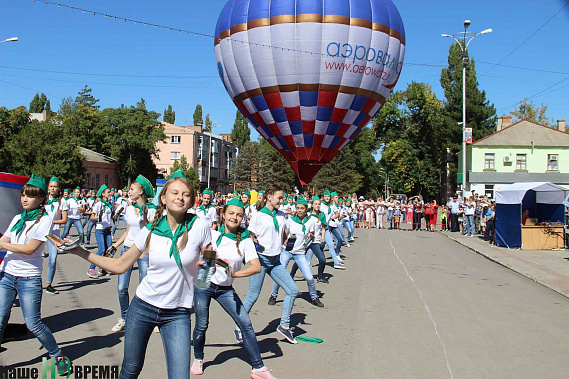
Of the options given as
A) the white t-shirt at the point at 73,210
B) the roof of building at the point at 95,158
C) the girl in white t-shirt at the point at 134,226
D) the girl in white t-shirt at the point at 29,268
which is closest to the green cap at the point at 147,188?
the girl in white t-shirt at the point at 134,226

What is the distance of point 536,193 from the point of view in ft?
71.3

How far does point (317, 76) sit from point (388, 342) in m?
15.3

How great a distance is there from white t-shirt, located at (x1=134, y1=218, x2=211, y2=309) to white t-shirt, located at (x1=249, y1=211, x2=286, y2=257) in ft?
9.96

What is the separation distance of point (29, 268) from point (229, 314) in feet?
6.30

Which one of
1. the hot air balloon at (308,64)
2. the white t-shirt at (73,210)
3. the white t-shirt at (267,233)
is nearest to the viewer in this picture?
the white t-shirt at (267,233)

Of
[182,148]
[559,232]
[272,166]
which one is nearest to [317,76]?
[559,232]

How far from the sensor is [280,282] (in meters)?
6.94

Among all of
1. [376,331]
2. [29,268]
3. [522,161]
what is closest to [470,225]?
[376,331]

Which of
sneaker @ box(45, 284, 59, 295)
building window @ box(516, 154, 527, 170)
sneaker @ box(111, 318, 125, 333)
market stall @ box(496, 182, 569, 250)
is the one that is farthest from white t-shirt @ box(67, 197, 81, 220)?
building window @ box(516, 154, 527, 170)

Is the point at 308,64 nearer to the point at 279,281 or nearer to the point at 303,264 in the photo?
the point at 303,264

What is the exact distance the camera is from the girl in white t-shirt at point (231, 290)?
16.9 ft

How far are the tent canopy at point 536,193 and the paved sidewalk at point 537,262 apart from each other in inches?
70.3

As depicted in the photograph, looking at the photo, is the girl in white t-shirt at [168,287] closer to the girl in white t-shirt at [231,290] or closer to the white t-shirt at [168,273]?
the white t-shirt at [168,273]

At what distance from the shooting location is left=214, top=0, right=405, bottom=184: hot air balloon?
2002 cm
